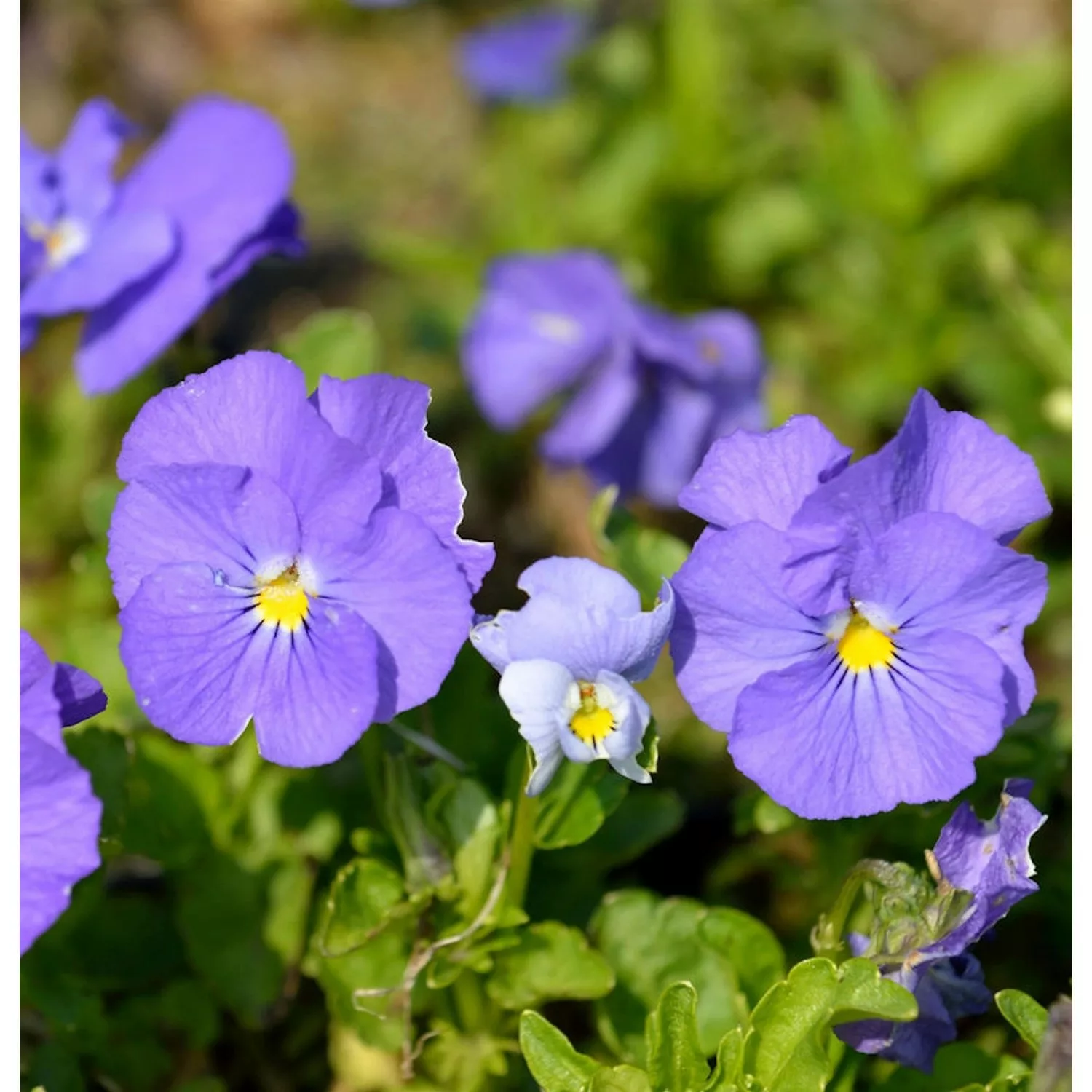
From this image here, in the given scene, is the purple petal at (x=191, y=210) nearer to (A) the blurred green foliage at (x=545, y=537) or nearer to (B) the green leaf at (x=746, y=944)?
(A) the blurred green foliage at (x=545, y=537)

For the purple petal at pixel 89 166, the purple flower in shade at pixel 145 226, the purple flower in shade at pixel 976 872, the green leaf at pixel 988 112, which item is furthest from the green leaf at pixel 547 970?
the green leaf at pixel 988 112

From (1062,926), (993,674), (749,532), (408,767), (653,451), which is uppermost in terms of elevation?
(749,532)

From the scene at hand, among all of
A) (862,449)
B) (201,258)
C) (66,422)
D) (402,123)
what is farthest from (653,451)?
(402,123)

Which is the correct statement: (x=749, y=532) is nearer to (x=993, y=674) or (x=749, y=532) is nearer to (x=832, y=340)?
(x=993, y=674)

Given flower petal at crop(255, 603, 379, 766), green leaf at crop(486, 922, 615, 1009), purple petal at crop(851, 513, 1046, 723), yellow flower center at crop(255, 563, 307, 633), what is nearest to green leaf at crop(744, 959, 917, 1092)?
green leaf at crop(486, 922, 615, 1009)

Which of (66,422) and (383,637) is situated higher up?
(383,637)

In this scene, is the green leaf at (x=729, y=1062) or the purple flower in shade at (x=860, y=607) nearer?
the purple flower in shade at (x=860, y=607)

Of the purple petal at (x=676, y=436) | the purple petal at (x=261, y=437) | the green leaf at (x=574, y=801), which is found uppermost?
the purple petal at (x=261, y=437)
